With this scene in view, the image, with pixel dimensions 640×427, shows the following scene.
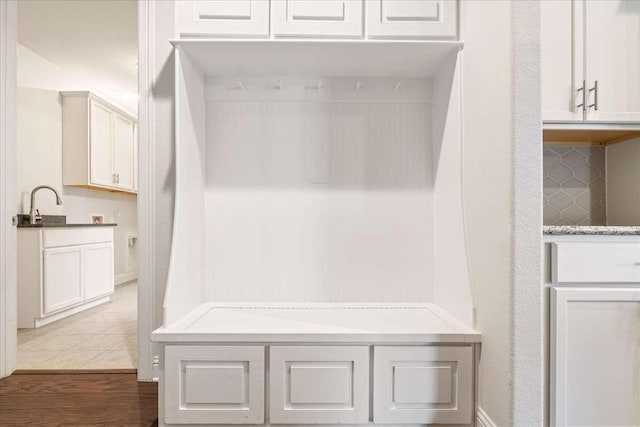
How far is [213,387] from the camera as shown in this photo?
4.48 feet

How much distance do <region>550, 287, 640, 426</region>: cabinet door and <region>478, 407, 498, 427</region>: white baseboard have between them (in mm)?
235

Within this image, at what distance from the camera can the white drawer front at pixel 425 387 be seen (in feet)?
4.46

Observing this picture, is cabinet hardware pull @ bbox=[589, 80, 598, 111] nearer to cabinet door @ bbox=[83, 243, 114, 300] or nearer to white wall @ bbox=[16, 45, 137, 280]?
cabinet door @ bbox=[83, 243, 114, 300]

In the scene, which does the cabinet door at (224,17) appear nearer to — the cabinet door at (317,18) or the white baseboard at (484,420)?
the cabinet door at (317,18)

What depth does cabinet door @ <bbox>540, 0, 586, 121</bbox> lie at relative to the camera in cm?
157

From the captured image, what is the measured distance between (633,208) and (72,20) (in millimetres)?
4086

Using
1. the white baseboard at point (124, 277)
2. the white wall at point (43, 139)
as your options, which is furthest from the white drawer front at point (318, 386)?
the white baseboard at point (124, 277)

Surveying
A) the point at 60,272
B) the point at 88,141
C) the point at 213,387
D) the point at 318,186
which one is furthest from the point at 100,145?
the point at 213,387

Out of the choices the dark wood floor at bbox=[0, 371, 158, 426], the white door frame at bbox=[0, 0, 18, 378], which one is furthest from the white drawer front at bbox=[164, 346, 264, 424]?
the white door frame at bbox=[0, 0, 18, 378]

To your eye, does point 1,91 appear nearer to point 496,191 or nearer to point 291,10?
point 291,10

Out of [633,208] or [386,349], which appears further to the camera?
[633,208]

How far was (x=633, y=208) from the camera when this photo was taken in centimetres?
173

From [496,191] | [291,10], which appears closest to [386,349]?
[496,191]

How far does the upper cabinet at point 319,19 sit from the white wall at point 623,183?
1.11m
